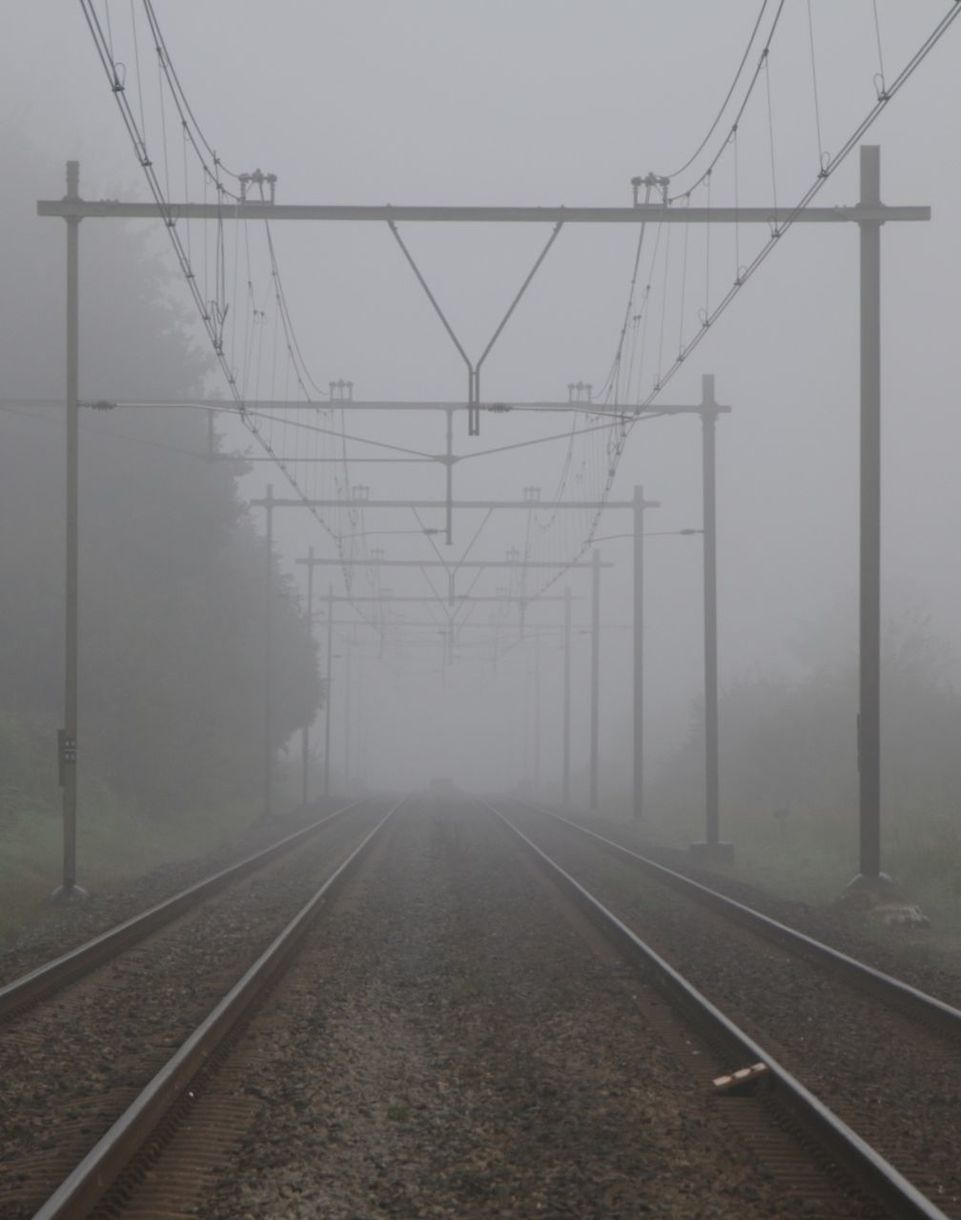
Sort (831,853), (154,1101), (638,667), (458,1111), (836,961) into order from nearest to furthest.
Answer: (154,1101)
(458,1111)
(836,961)
(831,853)
(638,667)

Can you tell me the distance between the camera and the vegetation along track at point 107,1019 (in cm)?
774

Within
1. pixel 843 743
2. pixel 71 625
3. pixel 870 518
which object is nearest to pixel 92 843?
pixel 71 625

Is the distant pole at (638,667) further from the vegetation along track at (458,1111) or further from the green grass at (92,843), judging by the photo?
the vegetation along track at (458,1111)

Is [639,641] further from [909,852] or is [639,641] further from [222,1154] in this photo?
[222,1154]

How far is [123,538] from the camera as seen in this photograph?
144ft

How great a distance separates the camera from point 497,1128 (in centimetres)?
799

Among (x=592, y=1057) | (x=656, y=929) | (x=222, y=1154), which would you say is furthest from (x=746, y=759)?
(x=222, y=1154)

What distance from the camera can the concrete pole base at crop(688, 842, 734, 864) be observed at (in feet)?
96.6

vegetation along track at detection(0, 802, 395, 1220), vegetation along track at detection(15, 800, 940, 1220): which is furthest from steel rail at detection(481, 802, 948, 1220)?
vegetation along track at detection(0, 802, 395, 1220)

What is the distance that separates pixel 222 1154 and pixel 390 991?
527 centimetres

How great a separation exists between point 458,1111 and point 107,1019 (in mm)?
4010

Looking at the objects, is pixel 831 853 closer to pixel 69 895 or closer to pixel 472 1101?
pixel 69 895

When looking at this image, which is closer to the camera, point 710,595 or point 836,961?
point 836,961

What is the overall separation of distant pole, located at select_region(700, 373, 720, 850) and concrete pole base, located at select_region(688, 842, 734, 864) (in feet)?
0.69
